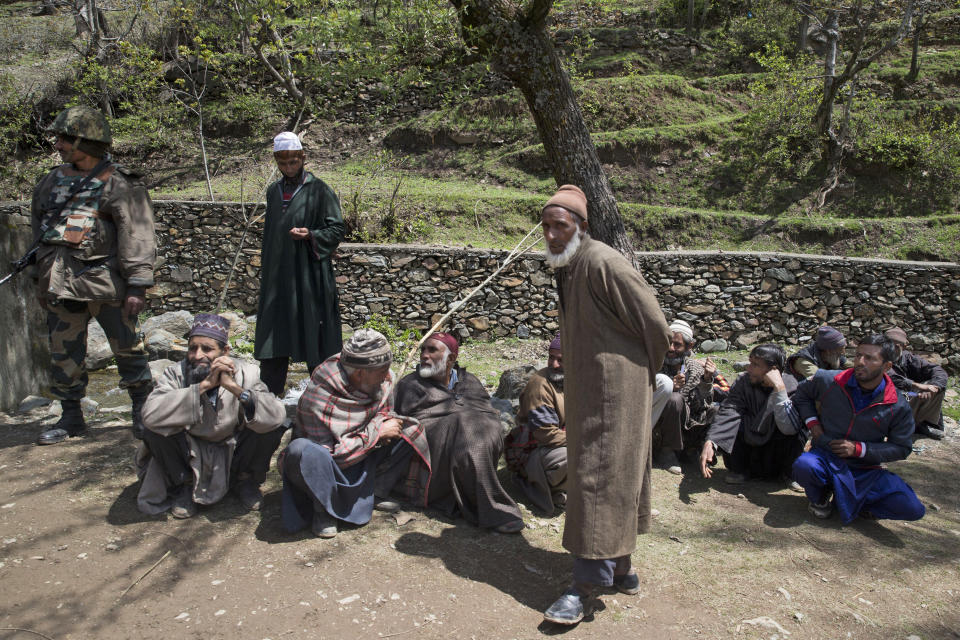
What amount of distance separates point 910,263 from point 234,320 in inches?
332

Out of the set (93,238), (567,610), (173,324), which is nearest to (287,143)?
(93,238)

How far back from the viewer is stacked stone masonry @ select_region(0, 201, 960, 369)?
316 inches

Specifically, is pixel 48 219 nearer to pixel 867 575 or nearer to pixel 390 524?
pixel 390 524

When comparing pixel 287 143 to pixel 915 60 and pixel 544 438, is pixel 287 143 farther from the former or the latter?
pixel 915 60

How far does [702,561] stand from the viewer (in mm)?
3260

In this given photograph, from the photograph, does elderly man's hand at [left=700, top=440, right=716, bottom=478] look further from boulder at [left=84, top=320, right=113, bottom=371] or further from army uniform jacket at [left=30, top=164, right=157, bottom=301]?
boulder at [left=84, top=320, right=113, bottom=371]

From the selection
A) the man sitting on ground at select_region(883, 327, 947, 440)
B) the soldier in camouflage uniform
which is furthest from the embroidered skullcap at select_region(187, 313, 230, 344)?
the man sitting on ground at select_region(883, 327, 947, 440)

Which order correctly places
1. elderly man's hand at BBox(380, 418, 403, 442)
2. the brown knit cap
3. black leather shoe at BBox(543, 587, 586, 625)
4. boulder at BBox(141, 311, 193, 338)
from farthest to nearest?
boulder at BBox(141, 311, 193, 338) → elderly man's hand at BBox(380, 418, 403, 442) → the brown knit cap → black leather shoe at BBox(543, 587, 586, 625)

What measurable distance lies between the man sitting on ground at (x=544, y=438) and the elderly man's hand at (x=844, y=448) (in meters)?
1.50

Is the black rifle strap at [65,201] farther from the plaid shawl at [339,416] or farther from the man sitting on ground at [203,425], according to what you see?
the plaid shawl at [339,416]

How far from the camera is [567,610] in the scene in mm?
2596

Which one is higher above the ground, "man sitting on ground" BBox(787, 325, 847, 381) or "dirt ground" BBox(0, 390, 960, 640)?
"man sitting on ground" BBox(787, 325, 847, 381)

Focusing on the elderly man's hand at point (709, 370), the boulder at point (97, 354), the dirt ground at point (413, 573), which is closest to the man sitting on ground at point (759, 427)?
the elderly man's hand at point (709, 370)

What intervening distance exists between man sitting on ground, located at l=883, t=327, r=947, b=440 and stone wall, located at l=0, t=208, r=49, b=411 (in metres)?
6.33
